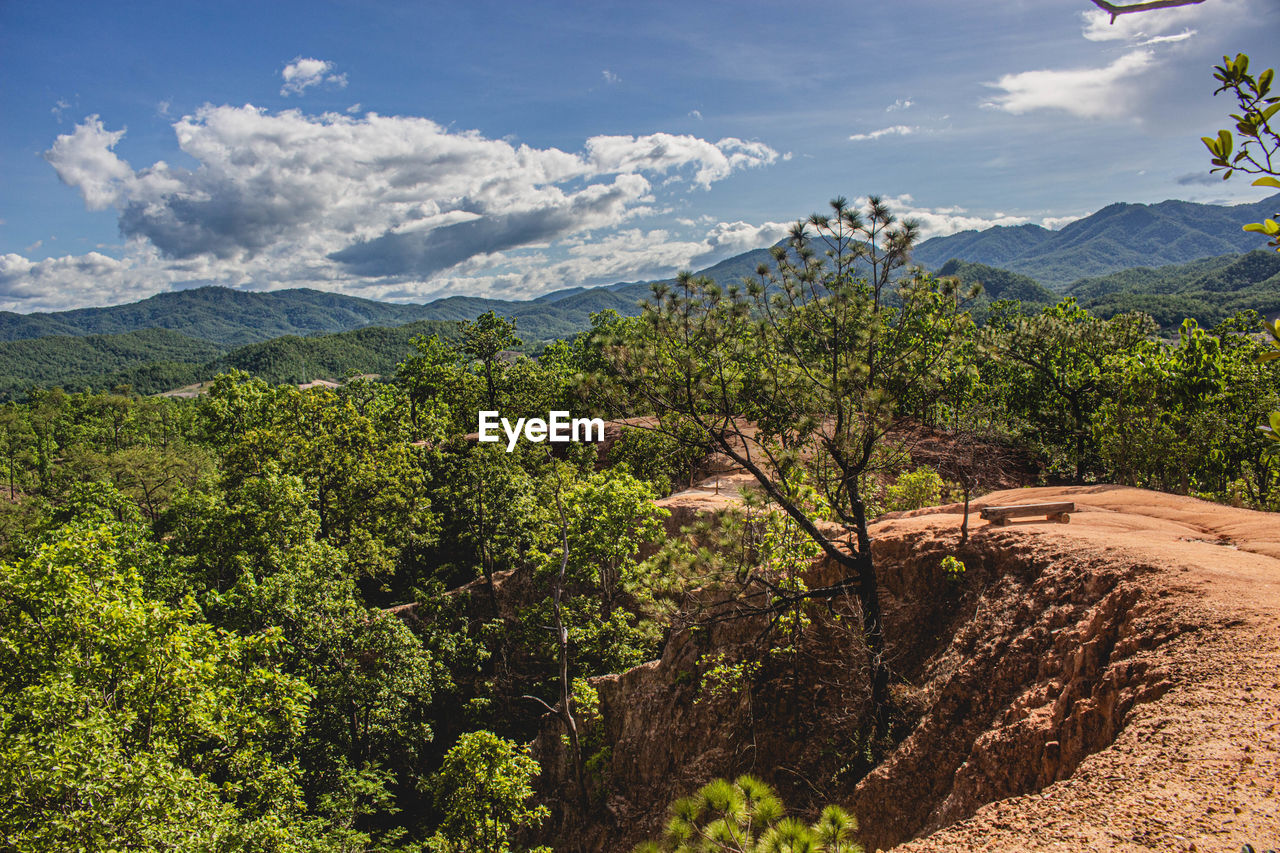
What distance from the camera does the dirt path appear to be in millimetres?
4715

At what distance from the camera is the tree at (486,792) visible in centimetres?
1489

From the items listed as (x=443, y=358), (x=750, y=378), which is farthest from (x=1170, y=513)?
(x=443, y=358)

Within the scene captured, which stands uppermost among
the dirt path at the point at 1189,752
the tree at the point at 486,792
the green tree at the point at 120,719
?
the dirt path at the point at 1189,752

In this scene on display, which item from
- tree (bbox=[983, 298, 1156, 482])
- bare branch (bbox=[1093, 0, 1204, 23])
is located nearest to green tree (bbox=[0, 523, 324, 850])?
bare branch (bbox=[1093, 0, 1204, 23])

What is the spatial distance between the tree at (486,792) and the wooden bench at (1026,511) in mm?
12152

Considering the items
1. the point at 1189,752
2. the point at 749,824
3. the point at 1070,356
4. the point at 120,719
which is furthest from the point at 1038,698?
the point at 1070,356

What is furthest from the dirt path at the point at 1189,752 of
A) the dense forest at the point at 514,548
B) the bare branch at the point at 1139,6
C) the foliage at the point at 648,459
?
the foliage at the point at 648,459

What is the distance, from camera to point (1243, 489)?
63.0 feet

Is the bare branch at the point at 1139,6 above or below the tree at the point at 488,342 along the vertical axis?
below

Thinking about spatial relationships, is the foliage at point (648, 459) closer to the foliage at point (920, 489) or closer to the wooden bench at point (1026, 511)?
the foliage at point (920, 489)

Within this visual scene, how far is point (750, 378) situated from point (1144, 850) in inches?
319

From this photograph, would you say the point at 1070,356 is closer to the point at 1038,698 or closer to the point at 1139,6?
the point at 1038,698

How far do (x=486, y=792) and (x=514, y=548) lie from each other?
432 inches

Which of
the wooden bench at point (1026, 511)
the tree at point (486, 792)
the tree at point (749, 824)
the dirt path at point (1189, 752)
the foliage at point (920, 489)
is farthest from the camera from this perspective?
the foliage at point (920, 489)
